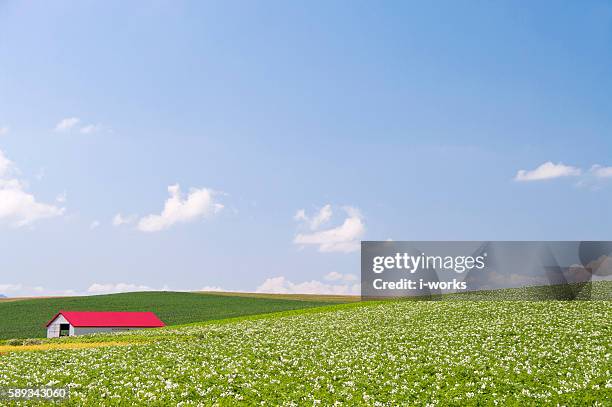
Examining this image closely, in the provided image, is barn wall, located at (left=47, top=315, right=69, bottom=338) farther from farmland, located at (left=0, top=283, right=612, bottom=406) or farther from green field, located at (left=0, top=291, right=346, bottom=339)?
farmland, located at (left=0, top=283, right=612, bottom=406)

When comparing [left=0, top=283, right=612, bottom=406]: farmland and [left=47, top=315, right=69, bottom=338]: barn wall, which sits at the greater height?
[left=0, top=283, right=612, bottom=406]: farmland

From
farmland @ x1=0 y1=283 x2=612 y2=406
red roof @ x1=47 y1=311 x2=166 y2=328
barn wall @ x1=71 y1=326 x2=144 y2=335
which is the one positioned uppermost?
farmland @ x1=0 y1=283 x2=612 y2=406

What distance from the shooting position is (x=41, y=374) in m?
28.9

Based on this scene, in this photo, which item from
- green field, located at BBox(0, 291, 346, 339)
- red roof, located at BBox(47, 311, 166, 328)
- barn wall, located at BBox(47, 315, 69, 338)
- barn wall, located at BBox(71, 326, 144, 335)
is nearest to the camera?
barn wall, located at BBox(71, 326, 144, 335)

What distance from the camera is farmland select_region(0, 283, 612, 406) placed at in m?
24.2

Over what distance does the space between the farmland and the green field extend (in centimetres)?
5487

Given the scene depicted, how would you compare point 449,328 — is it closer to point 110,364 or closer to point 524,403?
point 524,403

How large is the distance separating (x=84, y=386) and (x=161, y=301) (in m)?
97.6

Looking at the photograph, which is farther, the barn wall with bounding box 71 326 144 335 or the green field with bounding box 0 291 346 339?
the green field with bounding box 0 291 346 339

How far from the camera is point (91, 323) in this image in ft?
236

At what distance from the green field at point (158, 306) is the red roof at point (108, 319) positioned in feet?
43.1

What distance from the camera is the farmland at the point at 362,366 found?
24.2 metres

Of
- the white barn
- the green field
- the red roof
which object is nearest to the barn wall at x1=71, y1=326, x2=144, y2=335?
the white barn

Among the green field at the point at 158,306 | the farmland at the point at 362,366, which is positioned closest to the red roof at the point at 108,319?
the green field at the point at 158,306
